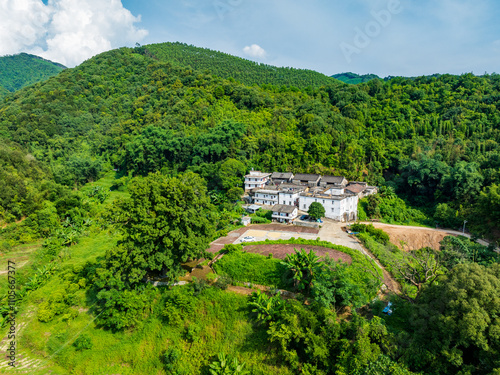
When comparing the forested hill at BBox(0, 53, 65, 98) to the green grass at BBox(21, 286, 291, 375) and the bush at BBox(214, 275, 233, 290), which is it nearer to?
the green grass at BBox(21, 286, 291, 375)

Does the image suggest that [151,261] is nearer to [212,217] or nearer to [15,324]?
[212,217]

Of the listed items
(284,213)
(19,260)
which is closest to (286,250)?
(284,213)

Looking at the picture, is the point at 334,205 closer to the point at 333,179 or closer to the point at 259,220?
the point at 333,179

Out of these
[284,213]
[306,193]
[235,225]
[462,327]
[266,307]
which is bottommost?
[266,307]

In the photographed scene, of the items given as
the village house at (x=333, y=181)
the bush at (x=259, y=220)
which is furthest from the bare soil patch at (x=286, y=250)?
the village house at (x=333, y=181)

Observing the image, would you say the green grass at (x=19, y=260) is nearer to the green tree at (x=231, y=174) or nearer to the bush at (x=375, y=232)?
the green tree at (x=231, y=174)

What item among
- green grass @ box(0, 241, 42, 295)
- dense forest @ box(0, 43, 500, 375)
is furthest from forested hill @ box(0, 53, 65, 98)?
green grass @ box(0, 241, 42, 295)
